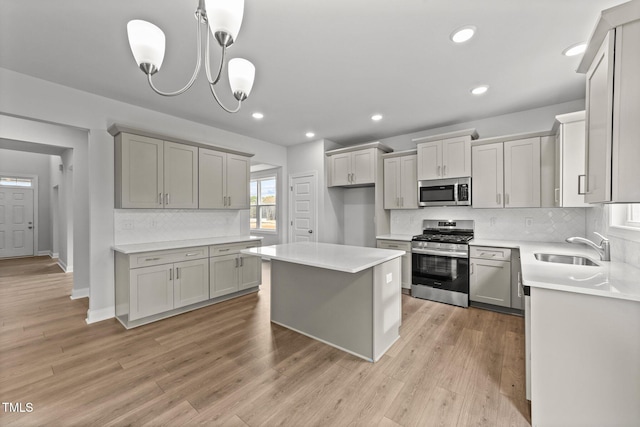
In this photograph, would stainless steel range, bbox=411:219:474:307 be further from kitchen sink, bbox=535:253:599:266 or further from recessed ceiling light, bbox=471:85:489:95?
recessed ceiling light, bbox=471:85:489:95

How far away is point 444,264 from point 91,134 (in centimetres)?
473

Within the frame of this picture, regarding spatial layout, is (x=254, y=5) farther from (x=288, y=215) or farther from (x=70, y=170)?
(x=70, y=170)

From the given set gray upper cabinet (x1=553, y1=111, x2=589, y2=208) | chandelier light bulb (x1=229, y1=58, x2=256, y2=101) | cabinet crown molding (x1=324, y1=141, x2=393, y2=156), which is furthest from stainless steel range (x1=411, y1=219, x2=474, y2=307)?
chandelier light bulb (x1=229, y1=58, x2=256, y2=101)

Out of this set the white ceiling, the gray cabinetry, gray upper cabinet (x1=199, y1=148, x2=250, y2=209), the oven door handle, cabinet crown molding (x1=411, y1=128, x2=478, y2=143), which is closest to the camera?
the white ceiling

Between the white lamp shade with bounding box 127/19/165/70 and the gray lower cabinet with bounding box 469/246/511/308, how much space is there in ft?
12.5

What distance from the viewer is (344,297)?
2480 millimetres

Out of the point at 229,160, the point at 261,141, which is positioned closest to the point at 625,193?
the point at 229,160

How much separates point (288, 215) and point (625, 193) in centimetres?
485

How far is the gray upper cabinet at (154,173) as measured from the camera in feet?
10.4

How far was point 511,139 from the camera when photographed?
3.51 metres

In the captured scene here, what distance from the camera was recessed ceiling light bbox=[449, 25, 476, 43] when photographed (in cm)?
200

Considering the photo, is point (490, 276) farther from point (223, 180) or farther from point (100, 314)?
point (100, 314)

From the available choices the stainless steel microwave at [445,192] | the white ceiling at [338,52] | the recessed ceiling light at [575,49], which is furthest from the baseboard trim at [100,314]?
the recessed ceiling light at [575,49]

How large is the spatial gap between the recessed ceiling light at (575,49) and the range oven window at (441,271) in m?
2.35
